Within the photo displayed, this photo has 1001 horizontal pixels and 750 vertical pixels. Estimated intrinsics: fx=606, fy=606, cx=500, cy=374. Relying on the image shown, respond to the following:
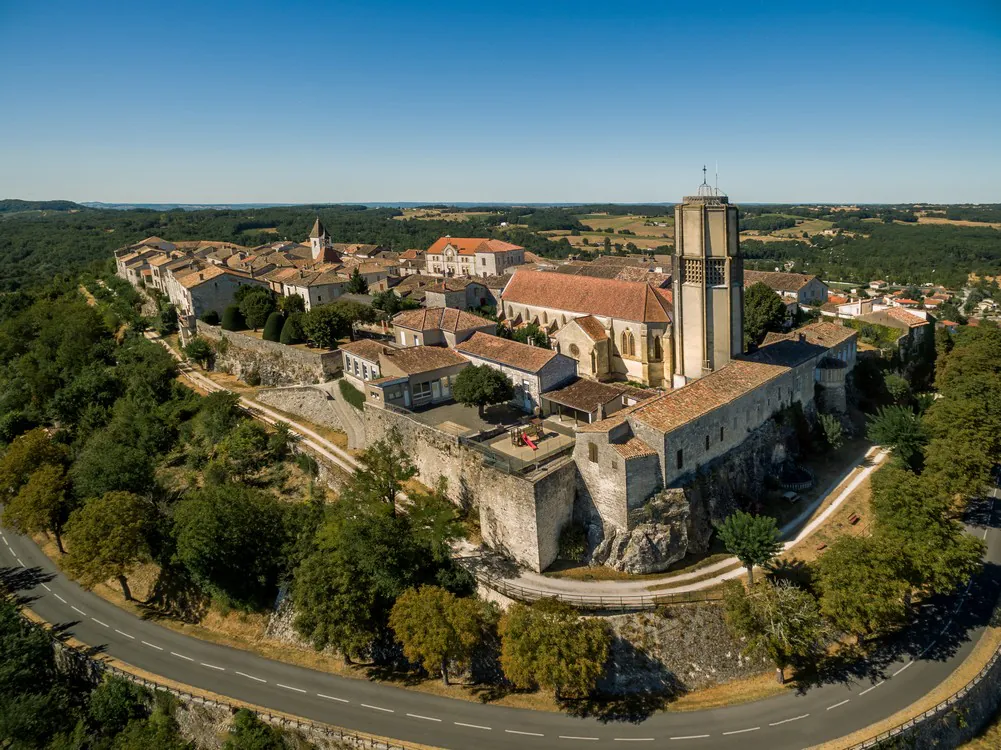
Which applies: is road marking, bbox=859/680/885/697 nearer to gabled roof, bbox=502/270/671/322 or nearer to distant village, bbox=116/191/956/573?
distant village, bbox=116/191/956/573

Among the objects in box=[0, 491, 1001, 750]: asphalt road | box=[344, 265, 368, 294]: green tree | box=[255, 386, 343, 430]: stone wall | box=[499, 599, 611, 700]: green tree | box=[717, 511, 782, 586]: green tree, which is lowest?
box=[0, 491, 1001, 750]: asphalt road

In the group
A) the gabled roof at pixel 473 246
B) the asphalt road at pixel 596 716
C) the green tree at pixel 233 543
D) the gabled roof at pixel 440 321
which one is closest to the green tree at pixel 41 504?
the green tree at pixel 233 543

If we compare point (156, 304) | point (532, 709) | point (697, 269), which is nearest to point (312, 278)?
point (156, 304)

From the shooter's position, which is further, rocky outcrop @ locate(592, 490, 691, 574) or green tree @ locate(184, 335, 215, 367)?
green tree @ locate(184, 335, 215, 367)

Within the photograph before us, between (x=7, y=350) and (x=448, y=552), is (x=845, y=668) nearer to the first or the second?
(x=448, y=552)

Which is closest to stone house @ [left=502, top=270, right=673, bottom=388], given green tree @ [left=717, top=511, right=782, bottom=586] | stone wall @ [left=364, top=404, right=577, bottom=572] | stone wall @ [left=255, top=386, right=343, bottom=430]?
stone wall @ [left=364, top=404, right=577, bottom=572]

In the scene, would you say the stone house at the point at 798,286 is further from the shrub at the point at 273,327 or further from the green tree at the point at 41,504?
the green tree at the point at 41,504
